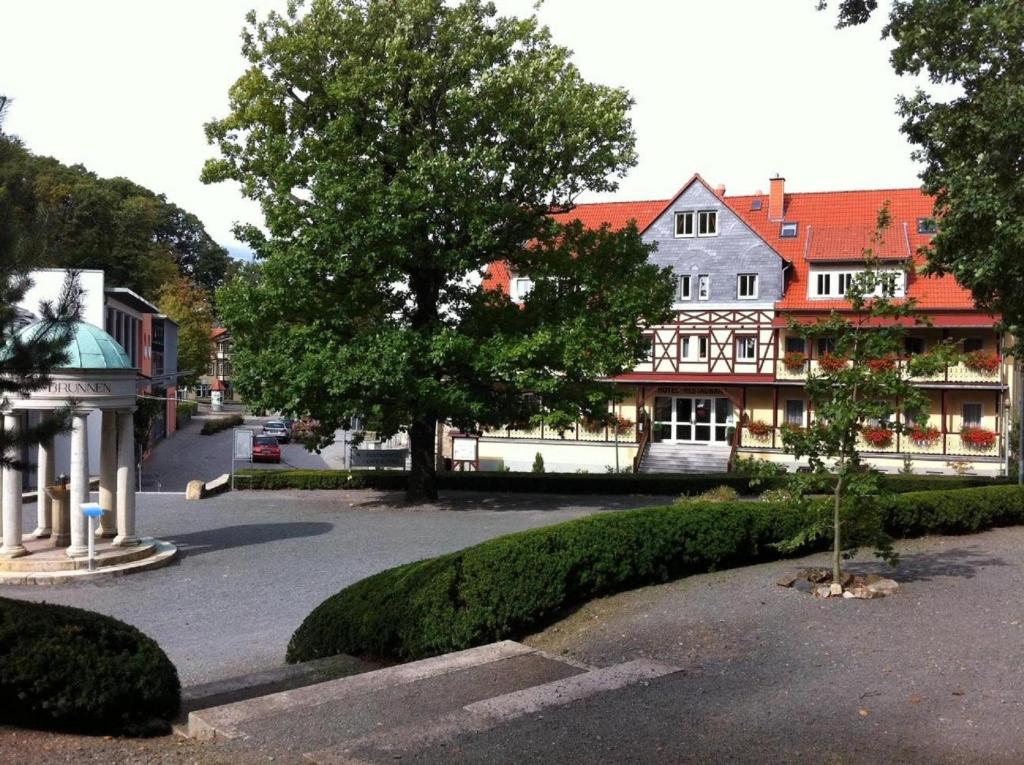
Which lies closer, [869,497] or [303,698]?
[303,698]

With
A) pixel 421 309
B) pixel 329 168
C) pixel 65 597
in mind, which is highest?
pixel 329 168

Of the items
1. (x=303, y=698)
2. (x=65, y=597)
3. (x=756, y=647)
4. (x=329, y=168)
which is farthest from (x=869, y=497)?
(x=329, y=168)

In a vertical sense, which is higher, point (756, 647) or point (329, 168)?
point (329, 168)

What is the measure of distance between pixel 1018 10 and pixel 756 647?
445 inches

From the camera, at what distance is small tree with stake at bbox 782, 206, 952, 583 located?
35.7ft

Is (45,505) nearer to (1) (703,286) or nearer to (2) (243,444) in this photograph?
(2) (243,444)

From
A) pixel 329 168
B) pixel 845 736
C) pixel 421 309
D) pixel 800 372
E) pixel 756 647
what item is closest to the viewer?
pixel 845 736

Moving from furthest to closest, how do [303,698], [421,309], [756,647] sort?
1. [421,309]
2. [756,647]
3. [303,698]

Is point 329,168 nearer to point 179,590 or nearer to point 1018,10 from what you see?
point 179,590

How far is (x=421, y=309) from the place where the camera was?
25.1 metres

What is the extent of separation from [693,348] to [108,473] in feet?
82.9

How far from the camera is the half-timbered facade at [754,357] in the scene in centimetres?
3572

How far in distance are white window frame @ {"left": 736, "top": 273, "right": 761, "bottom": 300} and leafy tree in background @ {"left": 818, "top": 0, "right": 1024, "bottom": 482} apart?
67.1ft

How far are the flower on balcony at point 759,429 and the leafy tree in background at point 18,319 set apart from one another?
1272 inches
